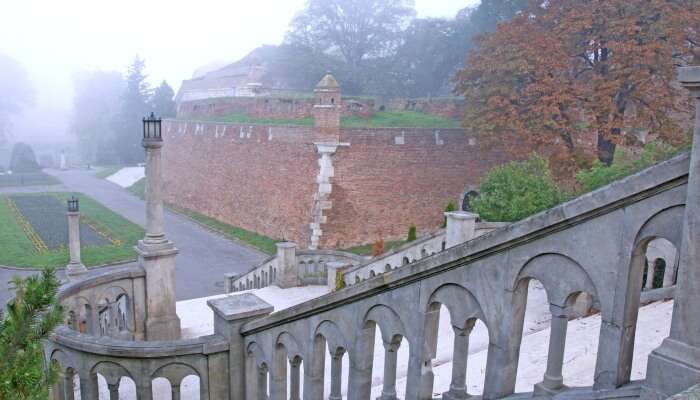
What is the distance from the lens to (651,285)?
826cm

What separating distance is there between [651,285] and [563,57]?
925 centimetres

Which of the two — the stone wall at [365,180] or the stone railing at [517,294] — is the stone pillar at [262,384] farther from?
the stone wall at [365,180]

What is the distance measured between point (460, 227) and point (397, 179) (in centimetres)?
979

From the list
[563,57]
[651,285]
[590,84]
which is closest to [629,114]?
[590,84]

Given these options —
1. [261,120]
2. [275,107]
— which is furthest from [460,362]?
[261,120]

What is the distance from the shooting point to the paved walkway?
1588 cm

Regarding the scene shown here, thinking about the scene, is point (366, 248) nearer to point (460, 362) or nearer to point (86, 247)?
point (86, 247)

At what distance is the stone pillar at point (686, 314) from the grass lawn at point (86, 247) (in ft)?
50.8

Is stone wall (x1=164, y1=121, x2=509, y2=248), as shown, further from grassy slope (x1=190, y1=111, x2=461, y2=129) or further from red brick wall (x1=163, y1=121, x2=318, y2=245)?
grassy slope (x1=190, y1=111, x2=461, y2=129)

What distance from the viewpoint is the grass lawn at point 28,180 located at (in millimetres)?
41125

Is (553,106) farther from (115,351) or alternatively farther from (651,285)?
(115,351)

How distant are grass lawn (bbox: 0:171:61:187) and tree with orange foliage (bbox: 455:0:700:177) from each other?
117 ft

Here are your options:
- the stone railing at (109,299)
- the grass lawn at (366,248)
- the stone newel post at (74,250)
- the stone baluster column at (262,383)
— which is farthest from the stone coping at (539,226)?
the grass lawn at (366,248)

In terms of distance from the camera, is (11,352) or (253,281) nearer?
(11,352)
